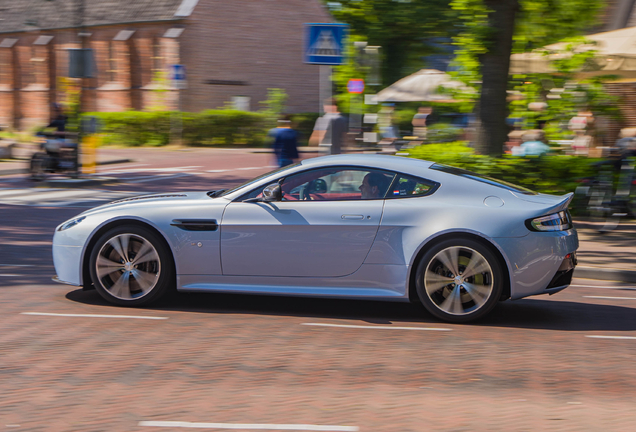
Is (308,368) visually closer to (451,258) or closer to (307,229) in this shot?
(307,229)

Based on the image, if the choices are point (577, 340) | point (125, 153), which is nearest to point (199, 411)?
point (577, 340)

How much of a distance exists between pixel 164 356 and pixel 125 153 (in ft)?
76.7

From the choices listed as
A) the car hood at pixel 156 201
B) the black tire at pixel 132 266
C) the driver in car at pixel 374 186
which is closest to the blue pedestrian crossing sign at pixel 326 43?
the car hood at pixel 156 201

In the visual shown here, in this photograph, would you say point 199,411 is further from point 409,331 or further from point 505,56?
point 505,56

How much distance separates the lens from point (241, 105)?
34.7m

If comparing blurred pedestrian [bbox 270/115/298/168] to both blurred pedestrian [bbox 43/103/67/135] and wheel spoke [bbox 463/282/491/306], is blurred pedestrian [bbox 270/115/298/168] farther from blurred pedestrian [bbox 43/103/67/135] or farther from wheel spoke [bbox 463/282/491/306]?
blurred pedestrian [bbox 43/103/67/135]

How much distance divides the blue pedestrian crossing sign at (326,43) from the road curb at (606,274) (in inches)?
143

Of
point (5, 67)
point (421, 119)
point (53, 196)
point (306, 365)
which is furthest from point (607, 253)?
point (5, 67)

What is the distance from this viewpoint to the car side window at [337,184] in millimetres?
5895

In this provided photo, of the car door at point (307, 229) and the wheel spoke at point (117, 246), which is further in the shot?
the wheel spoke at point (117, 246)

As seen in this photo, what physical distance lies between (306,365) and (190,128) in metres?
26.6

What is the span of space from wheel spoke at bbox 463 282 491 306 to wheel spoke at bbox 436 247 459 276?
144 millimetres

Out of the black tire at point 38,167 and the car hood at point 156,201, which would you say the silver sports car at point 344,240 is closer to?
the car hood at point 156,201

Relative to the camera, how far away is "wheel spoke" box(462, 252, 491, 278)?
564 centimetres
